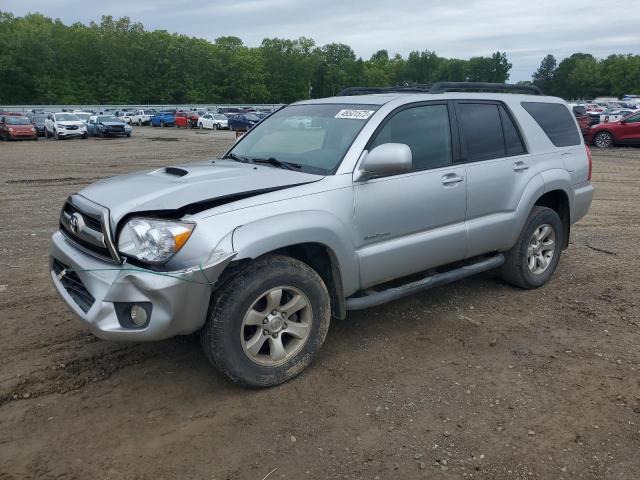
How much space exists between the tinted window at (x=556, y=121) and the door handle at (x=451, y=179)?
1406 millimetres

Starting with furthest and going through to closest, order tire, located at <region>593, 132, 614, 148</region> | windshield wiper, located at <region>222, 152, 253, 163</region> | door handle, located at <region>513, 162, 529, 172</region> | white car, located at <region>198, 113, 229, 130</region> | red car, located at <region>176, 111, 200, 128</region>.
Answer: red car, located at <region>176, 111, 200, 128</region>
white car, located at <region>198, 113, 229, 130</region>
tire, located at <region>593, 132, 614, 148</region>
door handle, located at <region>513, 162, 529, 172</region>
windshield wiper, located at <region>222, 152, 253, 163</region>

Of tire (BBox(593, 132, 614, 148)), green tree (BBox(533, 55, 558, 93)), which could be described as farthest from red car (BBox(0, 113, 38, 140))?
green tree (BBox(533, 55, 558, 93))

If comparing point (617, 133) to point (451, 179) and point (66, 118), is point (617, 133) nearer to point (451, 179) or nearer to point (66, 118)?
point (451, 179)

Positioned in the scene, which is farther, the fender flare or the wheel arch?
the wheel arch

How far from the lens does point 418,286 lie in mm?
4250

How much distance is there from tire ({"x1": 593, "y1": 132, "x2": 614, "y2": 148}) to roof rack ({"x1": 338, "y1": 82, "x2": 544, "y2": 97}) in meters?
18.4

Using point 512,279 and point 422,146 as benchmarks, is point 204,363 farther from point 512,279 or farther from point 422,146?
point 512,279

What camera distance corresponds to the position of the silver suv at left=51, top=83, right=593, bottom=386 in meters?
3.18

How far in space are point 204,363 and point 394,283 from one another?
165 centimetres

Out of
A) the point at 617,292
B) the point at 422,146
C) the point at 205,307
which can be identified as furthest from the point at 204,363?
the point at 617,292

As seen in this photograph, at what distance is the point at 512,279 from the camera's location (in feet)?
17.4

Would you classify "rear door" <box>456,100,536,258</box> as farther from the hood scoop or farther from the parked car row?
the parked car row

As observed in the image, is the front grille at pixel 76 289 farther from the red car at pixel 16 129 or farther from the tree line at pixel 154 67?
the tree line at pixel 154 67

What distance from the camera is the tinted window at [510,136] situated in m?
4.99
